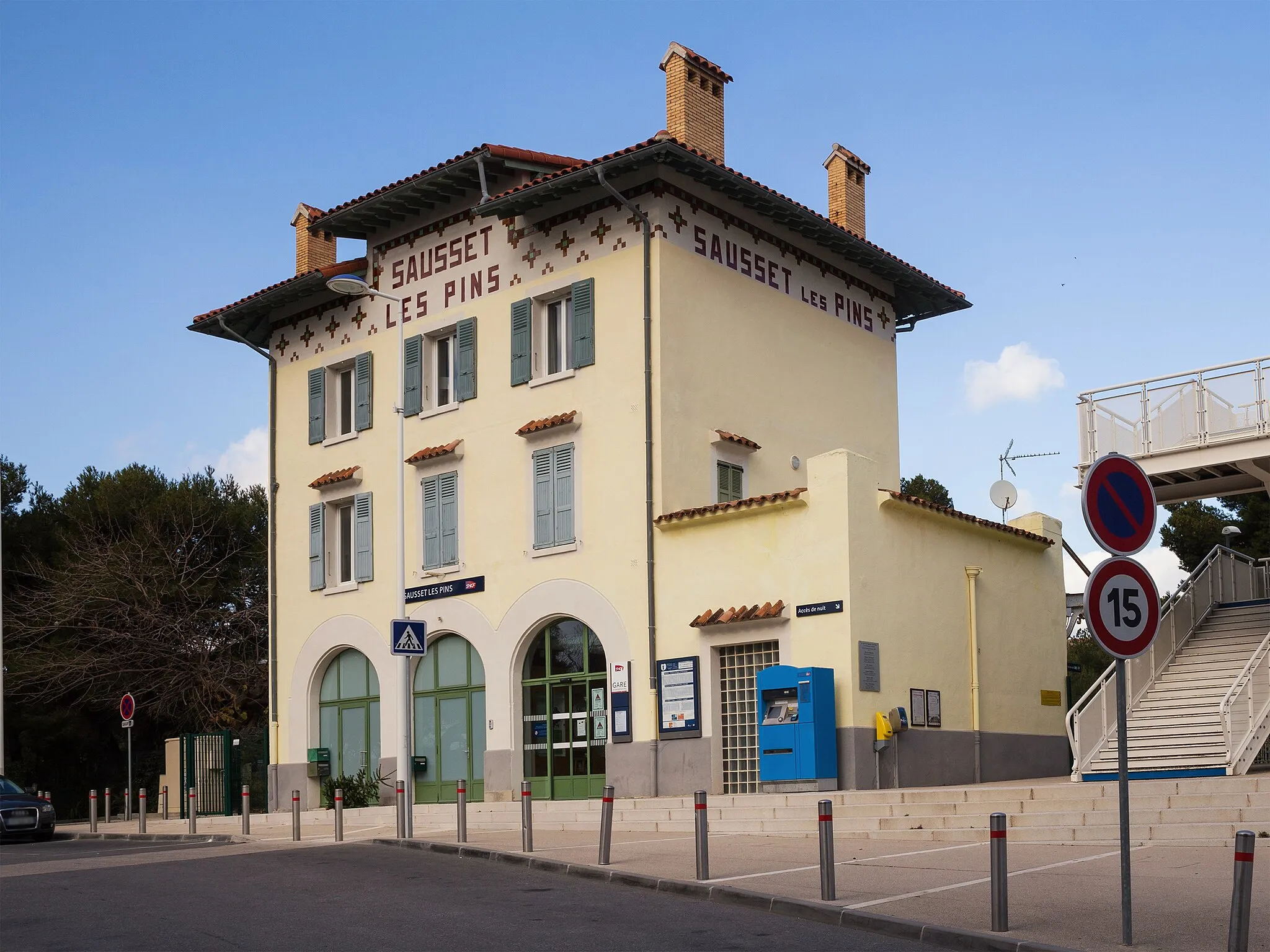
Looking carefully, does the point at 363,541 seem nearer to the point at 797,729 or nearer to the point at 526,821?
the point at 797,729

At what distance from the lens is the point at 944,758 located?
2345 centimetres

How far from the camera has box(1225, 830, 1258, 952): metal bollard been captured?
7.88 metres

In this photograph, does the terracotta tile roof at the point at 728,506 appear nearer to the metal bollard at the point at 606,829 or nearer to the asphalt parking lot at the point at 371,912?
the asphalt parking lot at the point at 371,912

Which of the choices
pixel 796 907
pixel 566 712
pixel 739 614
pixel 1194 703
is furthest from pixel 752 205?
pixel 796 907

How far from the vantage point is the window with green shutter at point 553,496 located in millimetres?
25422

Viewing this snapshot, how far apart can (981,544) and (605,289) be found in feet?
25.7

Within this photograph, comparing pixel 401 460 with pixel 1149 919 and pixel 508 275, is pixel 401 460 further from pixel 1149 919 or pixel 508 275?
pixel 1149 919

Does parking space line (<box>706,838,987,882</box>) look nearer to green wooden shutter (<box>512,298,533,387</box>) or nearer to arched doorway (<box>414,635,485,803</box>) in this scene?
arched doorway (<box>414,635,485,803</box>)

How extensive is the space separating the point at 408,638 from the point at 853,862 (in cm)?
756

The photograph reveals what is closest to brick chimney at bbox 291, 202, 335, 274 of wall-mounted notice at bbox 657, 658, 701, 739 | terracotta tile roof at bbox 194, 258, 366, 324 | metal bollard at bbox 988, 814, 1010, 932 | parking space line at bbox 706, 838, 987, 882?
terracotta tile roof at bbox 194, 258, 366, 324

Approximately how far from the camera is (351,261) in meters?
30.1

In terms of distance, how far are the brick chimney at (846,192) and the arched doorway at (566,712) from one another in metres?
10.1

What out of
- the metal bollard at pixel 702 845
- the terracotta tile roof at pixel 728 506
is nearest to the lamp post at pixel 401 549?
the terracotta tile roof at pixel 728 506

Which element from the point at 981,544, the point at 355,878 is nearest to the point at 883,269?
the point at 981,544
